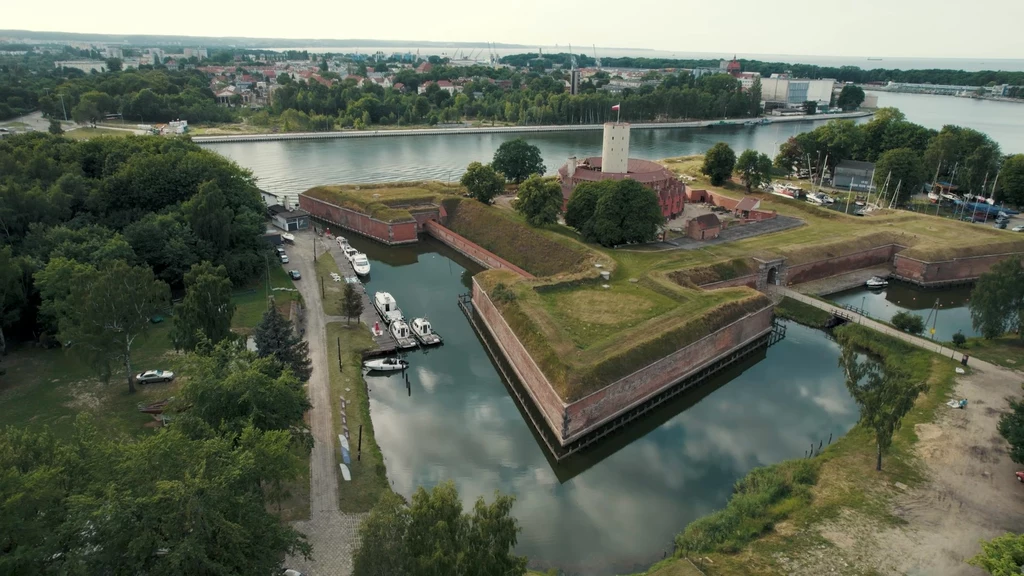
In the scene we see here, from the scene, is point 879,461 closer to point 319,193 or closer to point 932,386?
point 932,386

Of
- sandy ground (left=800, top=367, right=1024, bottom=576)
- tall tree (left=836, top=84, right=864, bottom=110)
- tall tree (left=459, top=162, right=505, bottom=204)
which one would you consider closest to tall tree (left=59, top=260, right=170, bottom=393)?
sandy ground (left=800, top=367, right=1024, bottom=576)

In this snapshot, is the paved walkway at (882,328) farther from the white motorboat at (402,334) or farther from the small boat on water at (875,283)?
the white motorboat at (402,334)

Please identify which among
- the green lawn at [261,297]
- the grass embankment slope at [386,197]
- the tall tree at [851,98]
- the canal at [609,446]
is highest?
the tall tree at [851,98]

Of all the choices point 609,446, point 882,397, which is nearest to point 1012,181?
point 882,397

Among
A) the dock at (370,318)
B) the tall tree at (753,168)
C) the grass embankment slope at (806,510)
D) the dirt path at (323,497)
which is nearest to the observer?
the dirt path at (323,497)

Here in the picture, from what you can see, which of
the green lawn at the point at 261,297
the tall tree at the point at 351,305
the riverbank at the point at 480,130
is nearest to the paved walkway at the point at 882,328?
the tall tree at the point at 351,305

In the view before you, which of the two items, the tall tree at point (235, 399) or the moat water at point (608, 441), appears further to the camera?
the moat water at point (608, 441)

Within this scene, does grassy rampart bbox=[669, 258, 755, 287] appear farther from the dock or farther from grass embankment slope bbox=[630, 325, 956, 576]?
the dock
